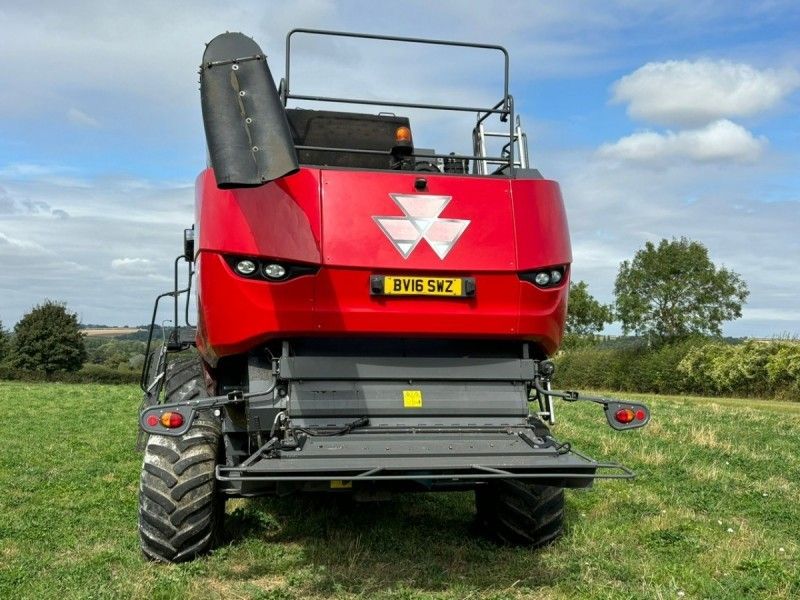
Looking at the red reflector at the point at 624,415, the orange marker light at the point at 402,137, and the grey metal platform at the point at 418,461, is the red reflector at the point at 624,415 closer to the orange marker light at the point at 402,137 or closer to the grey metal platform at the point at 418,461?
the grey metal platform at the point at 418,461

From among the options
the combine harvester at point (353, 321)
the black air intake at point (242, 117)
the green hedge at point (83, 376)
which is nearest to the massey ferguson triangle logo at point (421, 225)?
the combine harvester at point (353, 321)

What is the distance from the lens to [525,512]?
5.96 m

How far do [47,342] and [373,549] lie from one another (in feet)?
220

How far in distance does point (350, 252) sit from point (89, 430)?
10.4 m

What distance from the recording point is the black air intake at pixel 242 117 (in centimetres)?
473

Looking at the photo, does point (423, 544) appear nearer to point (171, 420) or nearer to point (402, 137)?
point (171, 420)

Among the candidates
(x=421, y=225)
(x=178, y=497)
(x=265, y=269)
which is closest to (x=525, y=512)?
(x=421, y=225)

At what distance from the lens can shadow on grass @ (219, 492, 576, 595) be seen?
5.43 meters

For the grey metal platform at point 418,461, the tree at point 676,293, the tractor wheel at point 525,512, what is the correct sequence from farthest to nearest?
the tree at point 676,293 → the tractor wheel at point 525,512 → the grey metal platform at point 418,461

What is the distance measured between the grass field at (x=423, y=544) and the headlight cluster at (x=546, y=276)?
181cm

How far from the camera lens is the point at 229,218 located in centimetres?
521

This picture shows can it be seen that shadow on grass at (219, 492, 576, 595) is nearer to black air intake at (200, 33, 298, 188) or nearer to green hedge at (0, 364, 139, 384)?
black air intake at (200, 33, 298, 188)

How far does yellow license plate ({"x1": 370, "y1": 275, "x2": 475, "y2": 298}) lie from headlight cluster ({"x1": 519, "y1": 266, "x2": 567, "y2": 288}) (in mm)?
386

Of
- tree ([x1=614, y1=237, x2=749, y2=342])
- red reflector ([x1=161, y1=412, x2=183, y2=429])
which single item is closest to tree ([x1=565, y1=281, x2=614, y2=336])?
tree ([x1=614, y1=237, x2=749, y2=342])
